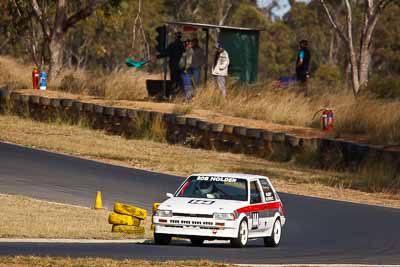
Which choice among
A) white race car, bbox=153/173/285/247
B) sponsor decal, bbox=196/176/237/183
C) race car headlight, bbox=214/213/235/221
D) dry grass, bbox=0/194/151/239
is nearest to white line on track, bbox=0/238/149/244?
dry grass, bbox=0/194/151/239

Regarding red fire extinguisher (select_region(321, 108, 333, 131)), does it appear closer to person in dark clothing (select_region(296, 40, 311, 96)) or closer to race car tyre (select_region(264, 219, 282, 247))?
person in dark clothing (select_region(296, 40, 311, 96))

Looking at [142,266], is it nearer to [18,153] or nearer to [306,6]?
[18,153]

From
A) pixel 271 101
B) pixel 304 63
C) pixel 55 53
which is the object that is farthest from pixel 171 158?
pixel 55 53

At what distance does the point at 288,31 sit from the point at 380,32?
1680cm

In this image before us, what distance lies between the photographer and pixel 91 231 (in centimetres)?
1678

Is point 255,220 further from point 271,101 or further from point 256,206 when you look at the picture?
point 271,101

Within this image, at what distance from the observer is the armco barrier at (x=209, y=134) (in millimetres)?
28500

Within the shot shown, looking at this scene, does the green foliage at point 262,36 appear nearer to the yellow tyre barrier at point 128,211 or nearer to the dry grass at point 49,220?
the dry grass at point 49,220

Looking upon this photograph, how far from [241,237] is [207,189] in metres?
1.09

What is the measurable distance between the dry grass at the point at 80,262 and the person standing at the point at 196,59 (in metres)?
21.6

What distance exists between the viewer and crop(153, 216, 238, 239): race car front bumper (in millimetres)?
15430

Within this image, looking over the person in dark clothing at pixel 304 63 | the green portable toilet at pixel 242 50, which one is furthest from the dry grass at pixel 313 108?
the green portable toilet at pixel 242 50

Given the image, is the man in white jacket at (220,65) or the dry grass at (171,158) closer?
the dry grass at (171,158)

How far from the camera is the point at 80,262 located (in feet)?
39.3
